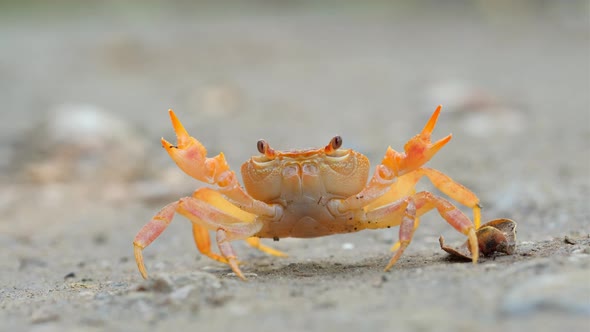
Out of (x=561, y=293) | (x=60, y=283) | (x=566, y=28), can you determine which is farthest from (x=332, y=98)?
(x=561, y=293)

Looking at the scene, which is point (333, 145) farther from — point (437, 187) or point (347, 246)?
point (347, 246)

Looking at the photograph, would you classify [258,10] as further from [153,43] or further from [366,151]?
[366,151]

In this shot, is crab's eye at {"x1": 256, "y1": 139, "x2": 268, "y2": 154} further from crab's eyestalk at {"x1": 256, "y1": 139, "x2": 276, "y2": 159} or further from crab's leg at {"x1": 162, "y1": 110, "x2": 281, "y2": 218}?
crab's leg at {"x1": 162, "y1": 110, "x2": 281, "y2": 218}

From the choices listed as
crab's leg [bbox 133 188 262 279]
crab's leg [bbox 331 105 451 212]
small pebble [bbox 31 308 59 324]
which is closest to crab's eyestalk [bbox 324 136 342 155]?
crab's leg [bbox 331 105 451 212]

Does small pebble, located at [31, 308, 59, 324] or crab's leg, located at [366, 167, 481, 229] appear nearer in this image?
small pebble, located at [31, 308, 59, 324]

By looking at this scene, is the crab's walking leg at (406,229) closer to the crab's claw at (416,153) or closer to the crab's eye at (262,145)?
the crab's claw at (416,153)

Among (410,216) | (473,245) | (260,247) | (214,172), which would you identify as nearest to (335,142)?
(410,216)
